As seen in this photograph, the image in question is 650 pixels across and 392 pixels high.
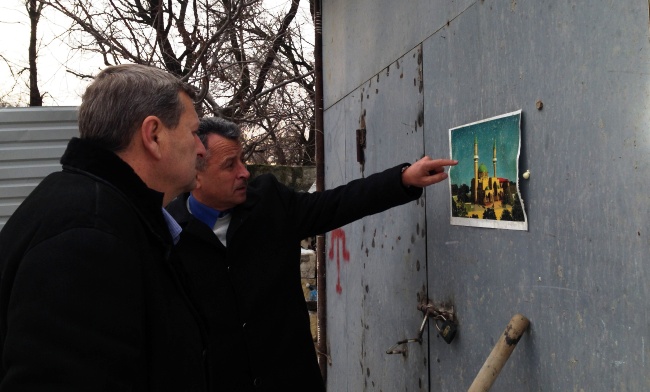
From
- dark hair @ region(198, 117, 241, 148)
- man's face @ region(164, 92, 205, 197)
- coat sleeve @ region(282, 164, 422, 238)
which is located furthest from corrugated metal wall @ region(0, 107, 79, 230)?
man's face @ region(164, 92, 205, 197)

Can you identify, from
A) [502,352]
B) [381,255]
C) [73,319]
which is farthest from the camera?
[381,255]

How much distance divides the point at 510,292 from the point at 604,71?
0.69 m

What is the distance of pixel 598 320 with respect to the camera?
1.32m

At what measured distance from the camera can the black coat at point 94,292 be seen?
42.2 inches

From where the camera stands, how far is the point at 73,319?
1.08m

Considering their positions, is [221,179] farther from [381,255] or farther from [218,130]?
[381,255]

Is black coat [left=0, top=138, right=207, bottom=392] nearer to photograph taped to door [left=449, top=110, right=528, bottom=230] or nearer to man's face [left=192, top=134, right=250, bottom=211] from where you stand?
photograph taped to door [left=449, top=110, right=528, bottom=230]

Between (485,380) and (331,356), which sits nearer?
(485,380)

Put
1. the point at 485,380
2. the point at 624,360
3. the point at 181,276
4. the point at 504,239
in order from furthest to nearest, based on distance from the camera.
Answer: the point at 504,239 < the point at 485,380 < the point at 181,276 < the point at 624,360

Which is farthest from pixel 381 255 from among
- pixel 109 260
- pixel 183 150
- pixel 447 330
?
pixel 109 260

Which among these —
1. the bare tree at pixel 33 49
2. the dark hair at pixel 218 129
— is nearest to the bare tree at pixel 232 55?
the bare tree at pixel 33 49

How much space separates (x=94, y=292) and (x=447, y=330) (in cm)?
129

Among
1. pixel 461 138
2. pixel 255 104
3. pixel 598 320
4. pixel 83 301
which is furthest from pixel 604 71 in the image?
pixel 255 104

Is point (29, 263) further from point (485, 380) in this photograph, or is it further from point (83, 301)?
point (485, 380)
